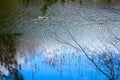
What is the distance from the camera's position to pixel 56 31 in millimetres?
12391

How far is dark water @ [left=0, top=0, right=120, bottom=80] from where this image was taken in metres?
7.95

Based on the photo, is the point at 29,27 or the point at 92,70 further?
the point at 29,27

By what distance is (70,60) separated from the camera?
8.74 meters

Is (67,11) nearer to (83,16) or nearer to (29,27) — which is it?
(83,16)

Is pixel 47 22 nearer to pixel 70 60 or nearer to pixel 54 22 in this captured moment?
pixel 54 22

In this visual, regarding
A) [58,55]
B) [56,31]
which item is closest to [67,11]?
[56,31]

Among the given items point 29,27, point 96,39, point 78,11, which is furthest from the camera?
point 78,11

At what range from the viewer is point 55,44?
410 inches

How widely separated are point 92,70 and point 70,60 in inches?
35.1

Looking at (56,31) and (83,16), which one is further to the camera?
(83,16)

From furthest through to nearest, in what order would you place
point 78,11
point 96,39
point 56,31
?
point 78,11 → point 56,31 → point 96,39

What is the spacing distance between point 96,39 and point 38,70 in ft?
9.87

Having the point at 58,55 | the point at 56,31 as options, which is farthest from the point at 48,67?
the point at 56,31

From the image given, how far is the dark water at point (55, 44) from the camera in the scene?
26.1ft
